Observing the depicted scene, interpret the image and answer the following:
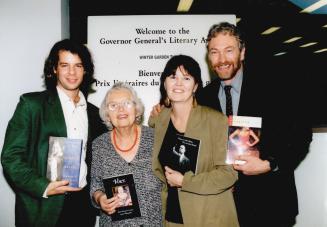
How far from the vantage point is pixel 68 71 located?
2.35 meters

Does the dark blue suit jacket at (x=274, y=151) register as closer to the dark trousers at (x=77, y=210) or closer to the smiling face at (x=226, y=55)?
the smiling face at (x=226, y=55)

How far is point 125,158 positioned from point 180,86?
0.67 m

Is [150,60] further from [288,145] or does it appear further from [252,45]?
[252,45]

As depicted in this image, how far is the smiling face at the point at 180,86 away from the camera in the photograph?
2246mm

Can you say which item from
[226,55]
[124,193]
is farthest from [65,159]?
[226,55]

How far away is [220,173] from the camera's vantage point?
6.75ft

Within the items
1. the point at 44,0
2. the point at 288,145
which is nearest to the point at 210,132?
the point at 288,145

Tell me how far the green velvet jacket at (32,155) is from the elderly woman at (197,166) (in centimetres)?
78

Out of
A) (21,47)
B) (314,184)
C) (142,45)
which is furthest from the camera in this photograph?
(142,45)

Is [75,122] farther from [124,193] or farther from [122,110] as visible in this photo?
[124,193]

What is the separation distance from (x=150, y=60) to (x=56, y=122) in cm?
142

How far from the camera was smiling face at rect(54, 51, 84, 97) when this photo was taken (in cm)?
234

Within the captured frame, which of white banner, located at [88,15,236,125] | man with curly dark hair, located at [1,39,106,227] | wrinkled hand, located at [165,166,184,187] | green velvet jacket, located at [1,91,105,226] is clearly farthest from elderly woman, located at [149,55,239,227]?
white banner, located at [88,15,236,125]

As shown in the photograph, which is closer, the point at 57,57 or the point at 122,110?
the point at 122,110
